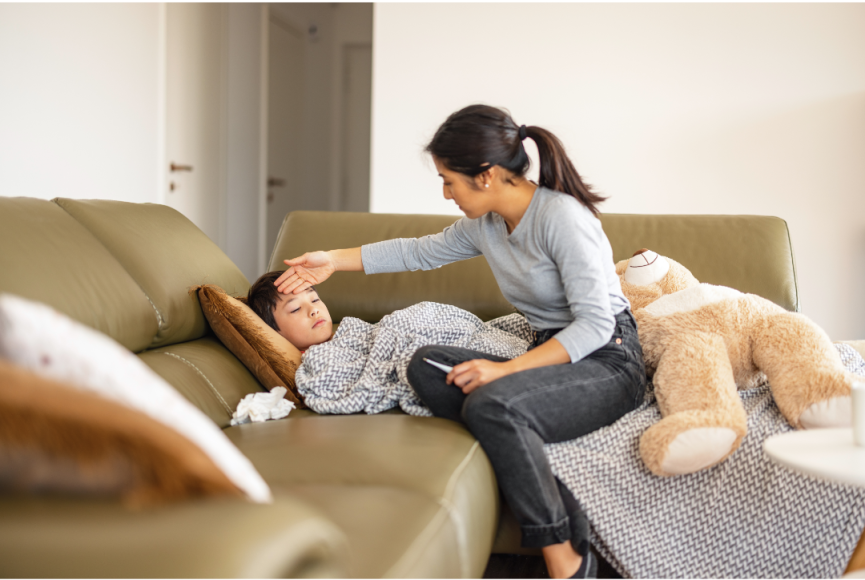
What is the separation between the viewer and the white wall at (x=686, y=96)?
302 centimetres

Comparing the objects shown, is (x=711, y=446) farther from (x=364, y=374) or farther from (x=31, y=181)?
(x=31, y=181)

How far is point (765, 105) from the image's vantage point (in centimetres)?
305

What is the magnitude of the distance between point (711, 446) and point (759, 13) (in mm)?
2610

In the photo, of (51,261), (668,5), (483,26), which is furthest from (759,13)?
(51,261)

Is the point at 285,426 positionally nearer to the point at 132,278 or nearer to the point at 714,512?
the point at 132,278

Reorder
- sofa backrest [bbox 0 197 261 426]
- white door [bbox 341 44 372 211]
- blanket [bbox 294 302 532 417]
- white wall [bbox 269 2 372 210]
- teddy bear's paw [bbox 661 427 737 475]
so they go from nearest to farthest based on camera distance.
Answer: teddy bear's paw [bbox 661 427 737 475] < sofa backrest [bbox 0 197 261 426] < blanket [bbox 294 302 532 417] < white wall [bbox 269 2 372 210] < white door [bbox 341 44 372 211]

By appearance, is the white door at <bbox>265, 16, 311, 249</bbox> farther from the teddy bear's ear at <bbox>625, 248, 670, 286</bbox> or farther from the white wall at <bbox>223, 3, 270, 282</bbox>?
the teddy bear's ear at <bbox>625, 248, 670, 286</bbox>

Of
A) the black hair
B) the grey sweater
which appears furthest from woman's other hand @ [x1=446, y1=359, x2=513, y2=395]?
the black hair

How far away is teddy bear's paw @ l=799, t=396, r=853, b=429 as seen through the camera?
117 cm

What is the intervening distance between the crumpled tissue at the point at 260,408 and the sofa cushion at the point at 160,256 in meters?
0.25

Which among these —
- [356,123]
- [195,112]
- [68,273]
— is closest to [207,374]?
[68,273]

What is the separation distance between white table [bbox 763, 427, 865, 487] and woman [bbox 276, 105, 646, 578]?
372mm

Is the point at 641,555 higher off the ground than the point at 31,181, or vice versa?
the point at 31,181

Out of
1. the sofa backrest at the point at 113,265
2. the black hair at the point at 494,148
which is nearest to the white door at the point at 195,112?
the sofa backrest at the point at 113,265
